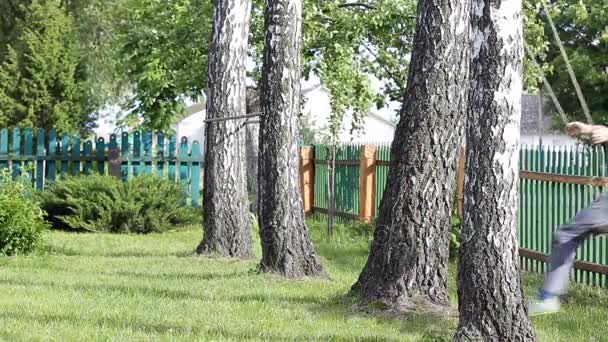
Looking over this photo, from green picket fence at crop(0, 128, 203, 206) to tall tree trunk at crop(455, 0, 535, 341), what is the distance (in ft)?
48.2

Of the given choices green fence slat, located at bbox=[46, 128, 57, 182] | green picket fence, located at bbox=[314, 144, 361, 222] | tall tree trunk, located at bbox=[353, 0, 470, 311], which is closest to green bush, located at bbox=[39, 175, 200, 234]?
green fence slat, located at bbox=[46, 128, 57, 182]

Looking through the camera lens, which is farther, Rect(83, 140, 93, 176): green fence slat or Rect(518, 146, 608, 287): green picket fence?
Rect(83, 140, 93, 176): green fence slat

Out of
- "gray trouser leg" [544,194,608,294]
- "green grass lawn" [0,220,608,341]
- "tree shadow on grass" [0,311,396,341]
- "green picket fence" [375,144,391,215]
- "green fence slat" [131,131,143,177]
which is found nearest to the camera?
"gray trouser leg" [544,194,608,294]

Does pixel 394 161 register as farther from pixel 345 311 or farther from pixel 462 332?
pixel 462 332

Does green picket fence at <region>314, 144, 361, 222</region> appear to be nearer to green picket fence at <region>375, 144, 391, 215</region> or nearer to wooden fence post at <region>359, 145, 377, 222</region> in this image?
wooden fence post at <region>359, 145, 377, 222</region>

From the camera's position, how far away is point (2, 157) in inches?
834

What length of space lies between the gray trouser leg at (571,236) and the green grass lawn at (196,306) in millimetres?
925

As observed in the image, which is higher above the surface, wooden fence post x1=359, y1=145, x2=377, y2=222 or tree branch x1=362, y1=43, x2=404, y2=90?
tree branch x1=362, y1=43, x2=404, y2=90

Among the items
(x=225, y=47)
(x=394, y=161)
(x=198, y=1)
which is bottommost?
(x=394, y=161)

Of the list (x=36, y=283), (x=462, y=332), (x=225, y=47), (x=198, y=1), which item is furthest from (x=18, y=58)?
(x=462, y=332)

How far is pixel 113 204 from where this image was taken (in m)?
18.6

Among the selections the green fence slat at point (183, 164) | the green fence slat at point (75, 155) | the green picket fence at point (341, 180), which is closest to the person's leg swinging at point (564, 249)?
the green picket fence at point (341, 180)

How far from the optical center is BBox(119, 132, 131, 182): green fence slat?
21.8 m

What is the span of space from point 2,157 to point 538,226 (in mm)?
12267
